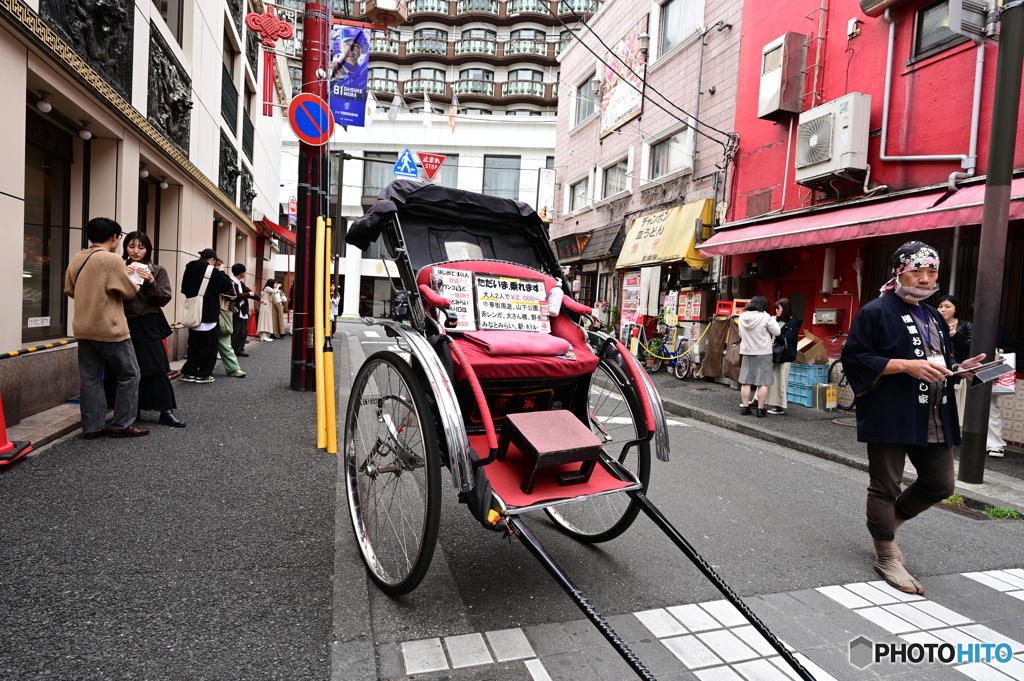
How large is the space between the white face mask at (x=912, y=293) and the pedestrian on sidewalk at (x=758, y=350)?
16.9 ft

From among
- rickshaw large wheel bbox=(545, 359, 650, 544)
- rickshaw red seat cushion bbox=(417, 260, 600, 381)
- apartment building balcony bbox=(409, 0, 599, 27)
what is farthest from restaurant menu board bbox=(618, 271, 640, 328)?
apartment building balcony bbox=(409, 0, 599, 27)

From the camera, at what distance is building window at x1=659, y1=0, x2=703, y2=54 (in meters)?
14.2

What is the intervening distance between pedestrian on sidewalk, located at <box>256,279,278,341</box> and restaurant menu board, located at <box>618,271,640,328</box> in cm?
952

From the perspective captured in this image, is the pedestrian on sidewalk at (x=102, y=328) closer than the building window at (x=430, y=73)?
Yes

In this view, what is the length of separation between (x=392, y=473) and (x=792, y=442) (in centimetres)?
566

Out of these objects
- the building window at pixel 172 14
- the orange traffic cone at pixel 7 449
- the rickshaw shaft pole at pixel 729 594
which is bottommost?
the orange traffic cone at pixel 7 449

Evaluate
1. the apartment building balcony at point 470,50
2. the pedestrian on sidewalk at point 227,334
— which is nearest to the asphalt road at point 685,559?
the pedestrian on sidewalk at point 227,334

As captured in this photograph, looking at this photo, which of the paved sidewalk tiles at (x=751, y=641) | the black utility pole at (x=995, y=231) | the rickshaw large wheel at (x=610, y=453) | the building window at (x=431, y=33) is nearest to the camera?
the paved sidewalk tiles at (x=751, y=641)

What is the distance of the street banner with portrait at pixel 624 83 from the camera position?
16.4m

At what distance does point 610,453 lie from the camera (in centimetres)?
329

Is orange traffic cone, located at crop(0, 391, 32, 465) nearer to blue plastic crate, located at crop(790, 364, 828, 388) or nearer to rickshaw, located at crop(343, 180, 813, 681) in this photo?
rickshaw, located at crop(343, 180, 813, 681)

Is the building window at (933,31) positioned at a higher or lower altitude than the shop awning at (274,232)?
higher

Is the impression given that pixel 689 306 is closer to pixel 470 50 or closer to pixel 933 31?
pixel 933 31

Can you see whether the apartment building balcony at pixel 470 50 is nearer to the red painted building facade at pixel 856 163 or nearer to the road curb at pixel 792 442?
the red painted building facade at pixel 856 163
